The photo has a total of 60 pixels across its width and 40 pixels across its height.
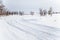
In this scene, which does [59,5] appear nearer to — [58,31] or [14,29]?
[14,29]

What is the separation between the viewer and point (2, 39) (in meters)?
1.30

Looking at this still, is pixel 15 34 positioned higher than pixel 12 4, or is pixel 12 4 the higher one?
pixel 12 4

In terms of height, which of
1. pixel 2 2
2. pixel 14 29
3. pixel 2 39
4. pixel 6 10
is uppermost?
pixel 2 2

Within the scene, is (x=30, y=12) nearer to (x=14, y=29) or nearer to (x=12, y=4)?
(x=12, y=4)

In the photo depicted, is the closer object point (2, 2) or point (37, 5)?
point (37, 5)

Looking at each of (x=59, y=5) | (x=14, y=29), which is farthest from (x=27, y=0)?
(x=14, y=29)

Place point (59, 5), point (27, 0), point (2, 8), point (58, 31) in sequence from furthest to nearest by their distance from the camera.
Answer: point (2, 8) < point (27, 0) < point (59, 5) < point (58, 31)

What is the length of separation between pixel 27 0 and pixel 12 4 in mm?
305

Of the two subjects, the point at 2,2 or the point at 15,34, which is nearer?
the point at 15,34

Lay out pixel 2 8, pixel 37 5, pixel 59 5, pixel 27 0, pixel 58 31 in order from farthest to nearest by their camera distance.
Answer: pixel 2 8
pixel 27 0
pixel 37 5
pixel 59 5
pixel 58 31

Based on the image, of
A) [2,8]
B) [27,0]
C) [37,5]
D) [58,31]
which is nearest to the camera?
[58,31]

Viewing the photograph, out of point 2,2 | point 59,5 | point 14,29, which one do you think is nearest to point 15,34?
point 14,29

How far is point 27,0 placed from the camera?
246cm

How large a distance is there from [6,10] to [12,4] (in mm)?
389
